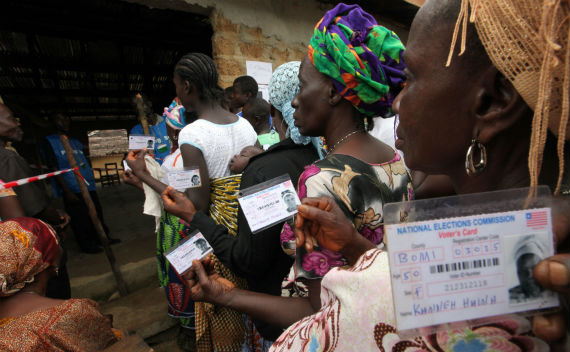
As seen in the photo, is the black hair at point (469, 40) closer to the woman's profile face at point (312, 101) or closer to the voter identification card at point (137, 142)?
the woman's profile face at point (312, 101)

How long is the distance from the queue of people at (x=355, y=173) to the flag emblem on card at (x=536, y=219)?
20mm

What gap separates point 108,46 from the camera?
6062 millimetres

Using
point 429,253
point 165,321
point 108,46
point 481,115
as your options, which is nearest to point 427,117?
point 481,115

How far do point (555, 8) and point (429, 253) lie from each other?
358mm

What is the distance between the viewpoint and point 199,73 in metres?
2.38

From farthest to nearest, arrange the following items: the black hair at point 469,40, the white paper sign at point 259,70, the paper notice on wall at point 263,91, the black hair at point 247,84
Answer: the paper notice on wall at point 263,91, the white paper sign at point 259,70, the black hair at point 247,84, the black hair at point 469,40

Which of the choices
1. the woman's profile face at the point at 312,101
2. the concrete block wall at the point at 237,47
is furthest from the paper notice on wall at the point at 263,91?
the woman's profile face at the point at 312,101

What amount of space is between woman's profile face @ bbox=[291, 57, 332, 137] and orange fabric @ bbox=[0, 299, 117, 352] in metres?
1.57

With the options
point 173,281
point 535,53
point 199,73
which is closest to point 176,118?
point 199,73

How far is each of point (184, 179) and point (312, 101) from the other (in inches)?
44.4

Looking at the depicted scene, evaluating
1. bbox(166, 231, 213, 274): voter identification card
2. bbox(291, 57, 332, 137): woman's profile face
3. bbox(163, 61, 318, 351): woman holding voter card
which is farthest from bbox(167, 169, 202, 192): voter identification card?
bbox(291, 57, 332, 137): woman's profile face

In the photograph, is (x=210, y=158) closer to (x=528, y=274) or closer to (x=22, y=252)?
(x=22, y=252)

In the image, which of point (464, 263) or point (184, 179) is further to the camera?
point (184, 179)

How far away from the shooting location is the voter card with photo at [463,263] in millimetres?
406
